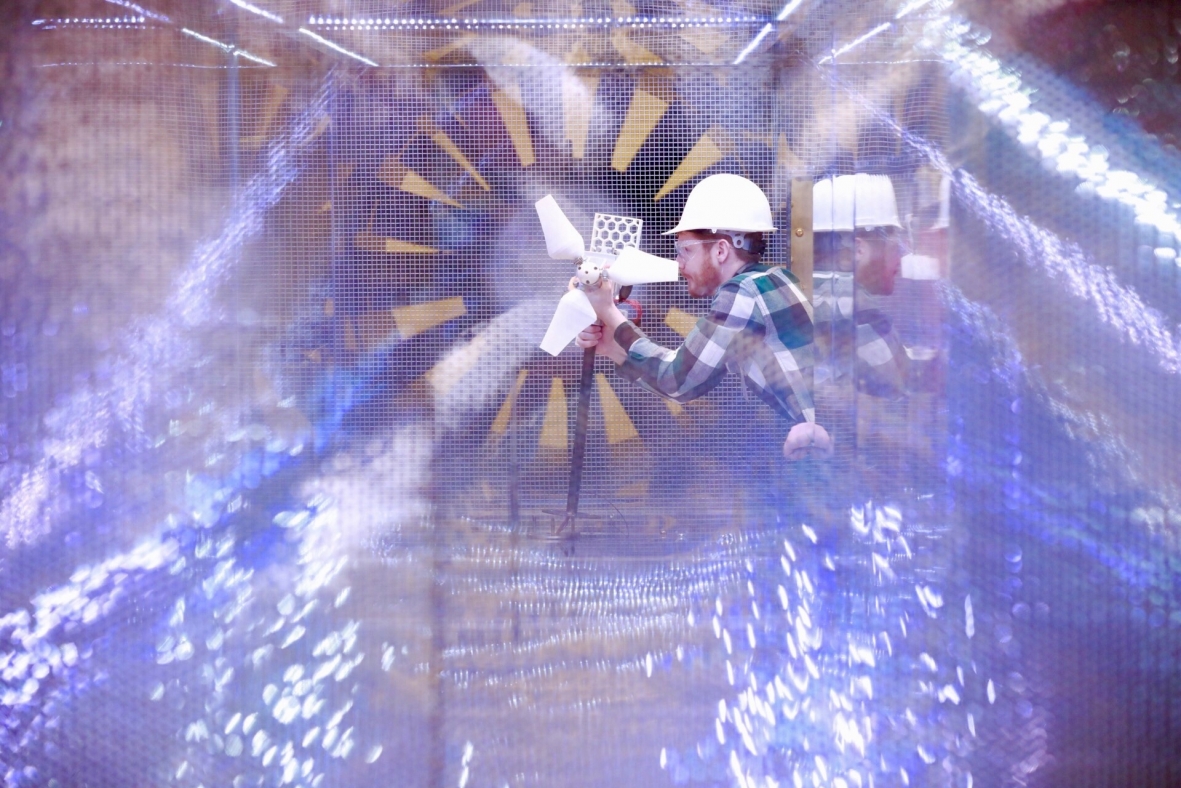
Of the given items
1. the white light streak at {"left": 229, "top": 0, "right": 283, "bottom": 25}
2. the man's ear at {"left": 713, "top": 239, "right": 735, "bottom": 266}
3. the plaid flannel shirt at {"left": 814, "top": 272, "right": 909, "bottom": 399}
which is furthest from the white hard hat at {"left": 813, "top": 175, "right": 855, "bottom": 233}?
the white light streak at {"left": 229, "top": 0, "right": 283, "bottom": 25}

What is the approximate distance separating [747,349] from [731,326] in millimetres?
77

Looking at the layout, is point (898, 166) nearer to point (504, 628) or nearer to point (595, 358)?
point (595, 358)

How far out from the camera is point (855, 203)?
2332 millimetres

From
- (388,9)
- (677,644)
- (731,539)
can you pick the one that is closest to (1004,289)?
(731,539)

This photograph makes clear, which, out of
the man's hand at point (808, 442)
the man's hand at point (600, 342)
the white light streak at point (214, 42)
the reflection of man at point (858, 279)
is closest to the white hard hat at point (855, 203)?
the reflection of man at point (858, 279)

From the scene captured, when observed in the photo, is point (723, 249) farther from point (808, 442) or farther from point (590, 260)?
point (808, 442)

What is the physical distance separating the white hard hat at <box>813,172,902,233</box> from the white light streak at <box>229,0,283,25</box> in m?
1.47

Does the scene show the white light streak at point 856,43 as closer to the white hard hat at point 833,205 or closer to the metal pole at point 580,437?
the white hard hat at point 833,205

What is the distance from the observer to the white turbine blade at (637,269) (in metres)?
2.34

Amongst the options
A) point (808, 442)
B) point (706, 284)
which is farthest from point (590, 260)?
point (808, 442)

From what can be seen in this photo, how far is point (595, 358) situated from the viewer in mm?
2393

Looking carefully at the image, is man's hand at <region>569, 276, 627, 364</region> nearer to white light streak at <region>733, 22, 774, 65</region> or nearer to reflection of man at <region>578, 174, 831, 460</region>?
reflection of man at <region>578, 174, 831, 460</region>

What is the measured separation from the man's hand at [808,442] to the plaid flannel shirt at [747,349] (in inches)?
1.0

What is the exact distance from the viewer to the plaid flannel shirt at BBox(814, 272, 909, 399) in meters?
2.36
